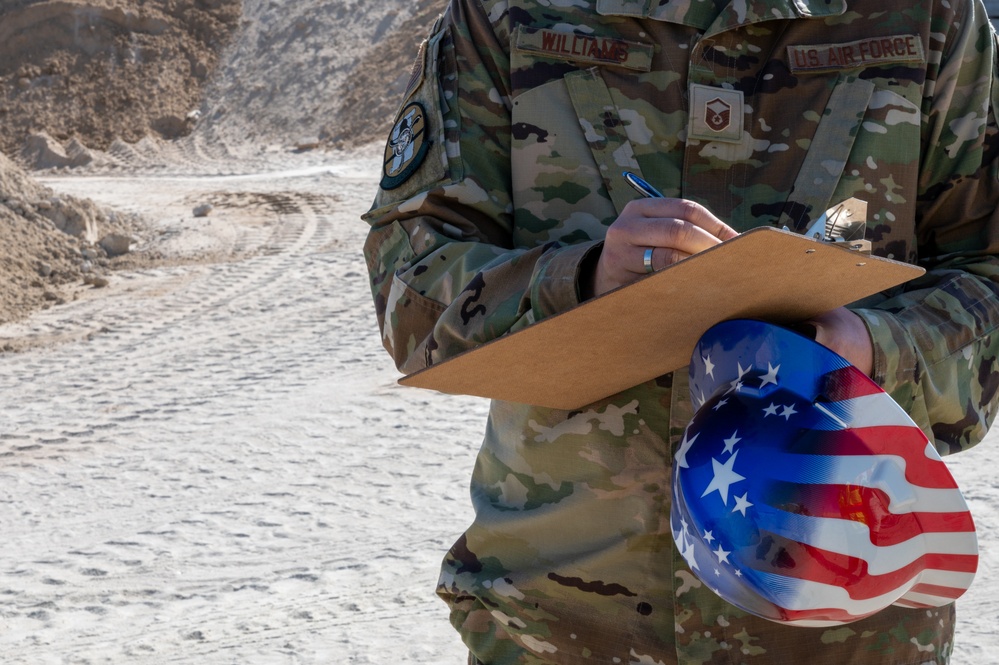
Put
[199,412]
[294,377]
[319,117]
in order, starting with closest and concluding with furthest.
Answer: [199,412] < [294,377] < [319,117]

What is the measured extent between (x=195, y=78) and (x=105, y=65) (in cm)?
150

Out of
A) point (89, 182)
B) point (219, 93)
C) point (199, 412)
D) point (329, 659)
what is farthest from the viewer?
point (219, 93)

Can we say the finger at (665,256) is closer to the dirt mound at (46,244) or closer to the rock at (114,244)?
the dirt mound at (46,244)

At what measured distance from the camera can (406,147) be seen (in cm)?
151

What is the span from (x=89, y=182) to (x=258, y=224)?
3.88 m

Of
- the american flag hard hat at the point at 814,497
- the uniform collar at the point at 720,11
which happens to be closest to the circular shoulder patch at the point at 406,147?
the uniform collar at the point at 720,11

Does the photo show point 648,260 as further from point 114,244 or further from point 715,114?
point 114,244

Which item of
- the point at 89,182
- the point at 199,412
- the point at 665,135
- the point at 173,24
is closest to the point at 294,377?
the point at 199,412

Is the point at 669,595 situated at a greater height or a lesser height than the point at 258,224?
greater

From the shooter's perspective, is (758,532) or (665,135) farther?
(665,135)

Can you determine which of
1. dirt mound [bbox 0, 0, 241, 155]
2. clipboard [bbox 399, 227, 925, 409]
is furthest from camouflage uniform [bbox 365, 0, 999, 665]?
dirt mound [bbox 0, 0, 241, 155]

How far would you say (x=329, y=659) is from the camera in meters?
3.54

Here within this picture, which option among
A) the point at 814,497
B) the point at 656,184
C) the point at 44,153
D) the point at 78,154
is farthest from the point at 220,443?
the point at 44,153

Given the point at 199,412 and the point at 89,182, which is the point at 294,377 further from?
the point at 89,182
